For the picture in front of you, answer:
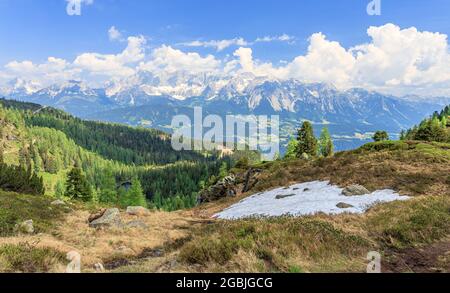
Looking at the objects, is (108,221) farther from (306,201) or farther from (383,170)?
(383,170)

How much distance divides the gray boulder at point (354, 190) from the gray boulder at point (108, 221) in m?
19.2

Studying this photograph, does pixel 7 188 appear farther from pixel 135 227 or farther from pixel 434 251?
pixel 434 251

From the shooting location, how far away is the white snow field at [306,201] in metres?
24.0

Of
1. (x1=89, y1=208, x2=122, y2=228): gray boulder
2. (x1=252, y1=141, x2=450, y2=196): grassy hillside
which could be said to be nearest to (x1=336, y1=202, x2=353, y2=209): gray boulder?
(x1=252, y1=141, x2=450, y2=196): grassy hillside

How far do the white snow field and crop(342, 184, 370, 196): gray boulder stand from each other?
588mm

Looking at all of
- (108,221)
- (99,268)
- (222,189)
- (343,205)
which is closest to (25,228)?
(108,221)

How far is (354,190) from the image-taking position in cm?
2789

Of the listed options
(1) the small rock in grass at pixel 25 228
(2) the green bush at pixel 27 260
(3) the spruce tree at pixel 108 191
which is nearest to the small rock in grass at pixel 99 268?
(2) the green bush at pixel 27 260

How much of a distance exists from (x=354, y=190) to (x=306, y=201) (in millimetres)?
4335

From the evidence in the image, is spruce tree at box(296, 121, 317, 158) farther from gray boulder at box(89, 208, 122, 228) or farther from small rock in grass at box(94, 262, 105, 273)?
small rock in grass at box(94, 262, 105, 273)

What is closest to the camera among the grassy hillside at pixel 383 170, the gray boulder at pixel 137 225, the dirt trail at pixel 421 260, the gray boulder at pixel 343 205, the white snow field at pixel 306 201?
the dirt trail at pixel 421 260

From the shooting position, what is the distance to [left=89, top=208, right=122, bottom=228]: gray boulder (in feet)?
78.8

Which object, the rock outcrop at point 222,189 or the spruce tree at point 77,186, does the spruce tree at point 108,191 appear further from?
the rock outcrop at point 222,189
